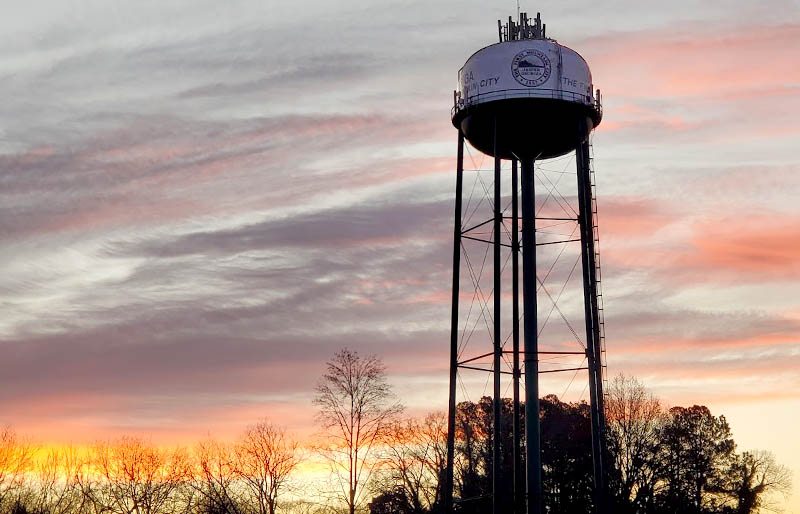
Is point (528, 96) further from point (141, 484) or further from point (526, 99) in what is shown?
point (141, 484)

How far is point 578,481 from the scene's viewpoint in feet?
195

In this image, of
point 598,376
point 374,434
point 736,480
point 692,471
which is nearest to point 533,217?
point 598,376

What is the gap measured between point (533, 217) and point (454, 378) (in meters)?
6.71

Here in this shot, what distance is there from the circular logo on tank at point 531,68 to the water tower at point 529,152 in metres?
0.04

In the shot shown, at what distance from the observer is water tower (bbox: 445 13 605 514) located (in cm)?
3672

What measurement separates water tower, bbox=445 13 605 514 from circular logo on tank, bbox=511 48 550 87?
0.12 ft

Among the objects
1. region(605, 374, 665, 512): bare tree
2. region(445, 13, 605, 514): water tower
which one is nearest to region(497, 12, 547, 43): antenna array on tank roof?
region(445, 13, 605, 514): water tower

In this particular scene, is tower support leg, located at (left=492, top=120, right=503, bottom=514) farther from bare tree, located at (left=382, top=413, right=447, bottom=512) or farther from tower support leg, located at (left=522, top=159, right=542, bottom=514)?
bare tree, located at (left=382, top=413, right=447, bottom=512)

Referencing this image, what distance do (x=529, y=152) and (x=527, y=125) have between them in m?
1.55

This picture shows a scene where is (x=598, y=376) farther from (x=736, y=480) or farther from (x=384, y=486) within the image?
(x=736, y=480)

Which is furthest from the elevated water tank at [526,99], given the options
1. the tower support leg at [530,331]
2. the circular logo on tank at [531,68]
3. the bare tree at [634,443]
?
the bare tree at [634,443]

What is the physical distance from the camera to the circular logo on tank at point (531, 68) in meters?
37.3

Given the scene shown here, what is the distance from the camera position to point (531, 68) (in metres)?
37.6

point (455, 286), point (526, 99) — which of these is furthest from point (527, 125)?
point (455, 286)
